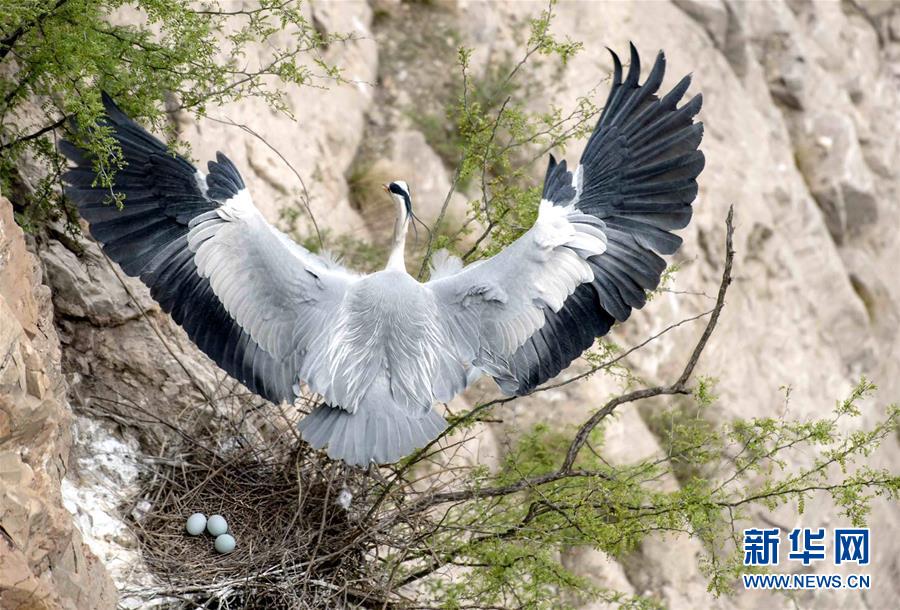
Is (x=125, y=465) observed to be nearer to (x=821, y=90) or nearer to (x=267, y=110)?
(x=267, y=110)

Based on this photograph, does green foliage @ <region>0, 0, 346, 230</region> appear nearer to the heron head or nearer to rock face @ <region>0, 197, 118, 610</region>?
the heron head

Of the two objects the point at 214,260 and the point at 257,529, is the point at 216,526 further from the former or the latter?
the point at 214,260

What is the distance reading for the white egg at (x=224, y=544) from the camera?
5.55 meters

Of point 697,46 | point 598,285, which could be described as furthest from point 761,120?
point 598,285

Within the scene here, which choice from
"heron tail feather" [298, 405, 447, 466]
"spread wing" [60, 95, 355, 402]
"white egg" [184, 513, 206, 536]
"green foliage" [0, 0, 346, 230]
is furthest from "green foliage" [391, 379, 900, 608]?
"green foliage" [0, 0, 346, 230]

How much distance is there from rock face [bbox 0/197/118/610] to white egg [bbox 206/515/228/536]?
2.95 ft

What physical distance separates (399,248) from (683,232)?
14.3 feet

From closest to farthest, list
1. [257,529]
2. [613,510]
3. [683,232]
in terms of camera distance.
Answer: [613,510] → [257,529] → [683,232]

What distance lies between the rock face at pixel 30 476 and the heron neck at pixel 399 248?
63.0 inches

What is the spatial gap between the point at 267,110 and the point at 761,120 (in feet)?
15.3

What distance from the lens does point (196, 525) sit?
221 inches

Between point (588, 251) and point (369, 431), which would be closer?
point (369, 431)

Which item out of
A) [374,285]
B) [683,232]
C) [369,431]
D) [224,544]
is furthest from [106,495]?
[683,232]

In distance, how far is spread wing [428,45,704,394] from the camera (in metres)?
5.55
